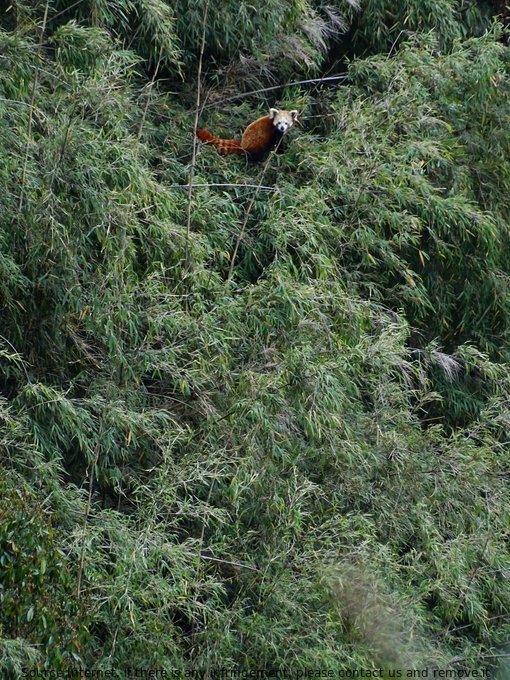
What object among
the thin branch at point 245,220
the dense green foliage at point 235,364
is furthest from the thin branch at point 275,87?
Answer: the thin branch at point 245,220

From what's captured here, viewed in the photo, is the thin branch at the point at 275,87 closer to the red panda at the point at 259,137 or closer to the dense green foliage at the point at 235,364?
the dense green foliage at the point at 235,364

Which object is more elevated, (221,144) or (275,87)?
(275,87)

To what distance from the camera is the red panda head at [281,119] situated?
21.3ft

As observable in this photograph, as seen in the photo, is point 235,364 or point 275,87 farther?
point 275,87

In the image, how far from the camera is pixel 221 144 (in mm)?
6492

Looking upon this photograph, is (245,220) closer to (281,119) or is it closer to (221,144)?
(221,144)

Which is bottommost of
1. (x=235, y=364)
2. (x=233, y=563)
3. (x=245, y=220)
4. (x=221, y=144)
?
(x=233, y=563)

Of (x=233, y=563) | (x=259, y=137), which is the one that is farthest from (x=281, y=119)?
(x=233, y=563)

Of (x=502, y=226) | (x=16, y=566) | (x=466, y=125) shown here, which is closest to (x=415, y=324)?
(x=502, y=226)

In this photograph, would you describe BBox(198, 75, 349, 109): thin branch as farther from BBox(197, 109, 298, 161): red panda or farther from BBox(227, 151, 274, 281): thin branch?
BBox(227, 151, 274, 281): thin branch

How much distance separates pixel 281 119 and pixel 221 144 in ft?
1.31

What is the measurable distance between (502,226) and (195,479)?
328cm

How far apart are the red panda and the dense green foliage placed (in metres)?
0.09

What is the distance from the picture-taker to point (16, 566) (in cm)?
358
